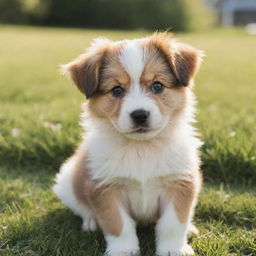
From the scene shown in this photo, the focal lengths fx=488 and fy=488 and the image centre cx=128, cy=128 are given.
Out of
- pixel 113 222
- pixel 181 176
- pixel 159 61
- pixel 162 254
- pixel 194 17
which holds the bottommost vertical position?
pixel 194 17

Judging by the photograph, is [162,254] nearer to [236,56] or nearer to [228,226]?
[228,226]

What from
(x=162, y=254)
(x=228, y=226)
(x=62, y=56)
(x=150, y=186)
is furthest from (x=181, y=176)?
(x=62, y=56)

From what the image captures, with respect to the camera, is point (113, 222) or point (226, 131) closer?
point (113, 222)

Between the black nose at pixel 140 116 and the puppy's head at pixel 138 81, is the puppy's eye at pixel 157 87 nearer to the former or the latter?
the puppy's head at pixel 138 81

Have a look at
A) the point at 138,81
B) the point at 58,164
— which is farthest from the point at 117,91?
the point at 58,164

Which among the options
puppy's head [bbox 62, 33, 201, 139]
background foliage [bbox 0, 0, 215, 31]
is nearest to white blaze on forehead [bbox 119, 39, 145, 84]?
puppy's head [bbox 62, 33, 201, 139]

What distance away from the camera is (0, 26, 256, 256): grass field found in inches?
152

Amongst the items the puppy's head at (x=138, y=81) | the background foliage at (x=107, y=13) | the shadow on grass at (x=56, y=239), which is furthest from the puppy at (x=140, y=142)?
the background foliage at (x=107, y=13)

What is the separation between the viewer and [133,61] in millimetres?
3539

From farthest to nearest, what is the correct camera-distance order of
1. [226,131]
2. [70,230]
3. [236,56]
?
[236,56]
[226,131]
[70,230]

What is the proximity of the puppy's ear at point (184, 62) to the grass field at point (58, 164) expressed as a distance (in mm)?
1288

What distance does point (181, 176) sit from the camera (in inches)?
144

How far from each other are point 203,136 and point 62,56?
8.66 m

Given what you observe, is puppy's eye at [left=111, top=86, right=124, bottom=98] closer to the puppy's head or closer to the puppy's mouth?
the puppy's head
